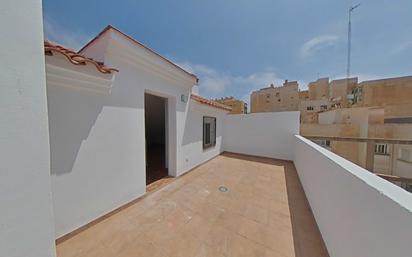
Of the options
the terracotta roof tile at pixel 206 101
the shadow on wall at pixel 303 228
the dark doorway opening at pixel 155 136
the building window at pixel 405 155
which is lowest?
the building window at pixel 405 155

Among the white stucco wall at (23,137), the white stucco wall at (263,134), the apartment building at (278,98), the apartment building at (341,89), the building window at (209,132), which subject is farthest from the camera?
the apartment building at (278,98)

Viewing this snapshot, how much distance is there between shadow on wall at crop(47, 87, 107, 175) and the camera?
2160 millimetres

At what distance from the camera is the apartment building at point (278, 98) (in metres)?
33.7

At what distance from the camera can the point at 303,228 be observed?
103 inches

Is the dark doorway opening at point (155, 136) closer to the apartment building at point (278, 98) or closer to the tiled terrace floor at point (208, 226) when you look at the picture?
the tiled terrace floor at point (208, 226)

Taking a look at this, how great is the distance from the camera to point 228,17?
5.48 metres

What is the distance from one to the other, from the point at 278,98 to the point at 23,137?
128 feet

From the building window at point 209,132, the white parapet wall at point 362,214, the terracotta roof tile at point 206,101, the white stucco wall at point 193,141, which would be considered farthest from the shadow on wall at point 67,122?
the building window at point 209,132

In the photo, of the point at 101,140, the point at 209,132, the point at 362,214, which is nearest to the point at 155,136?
the point at 209,132

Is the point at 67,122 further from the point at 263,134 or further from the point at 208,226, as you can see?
the point at 263,134

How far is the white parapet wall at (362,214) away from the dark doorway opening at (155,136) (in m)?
4.13

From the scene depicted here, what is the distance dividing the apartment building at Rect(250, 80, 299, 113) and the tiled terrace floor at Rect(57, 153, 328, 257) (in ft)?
113

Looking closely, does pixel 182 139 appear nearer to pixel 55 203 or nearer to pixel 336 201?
pixel 55 203

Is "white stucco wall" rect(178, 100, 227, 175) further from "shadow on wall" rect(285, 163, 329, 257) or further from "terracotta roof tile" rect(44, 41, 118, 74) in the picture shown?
"shadow on wall" rect(285, 163, 329, 257)
